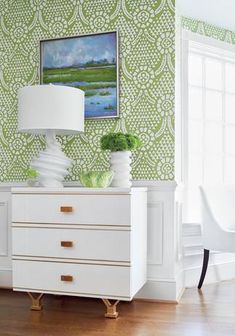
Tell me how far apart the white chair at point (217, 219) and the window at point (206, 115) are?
10.3 inches

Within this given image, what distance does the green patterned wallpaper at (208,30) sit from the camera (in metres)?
3.64

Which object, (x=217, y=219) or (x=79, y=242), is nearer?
(x=79, y=242)

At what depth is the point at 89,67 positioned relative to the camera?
10.1 feet

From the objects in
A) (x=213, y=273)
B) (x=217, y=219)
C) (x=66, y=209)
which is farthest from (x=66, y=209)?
(x=213, y=273)

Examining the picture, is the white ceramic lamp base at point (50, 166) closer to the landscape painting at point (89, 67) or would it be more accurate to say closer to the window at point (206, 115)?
the landscape painting at point (89, 67)

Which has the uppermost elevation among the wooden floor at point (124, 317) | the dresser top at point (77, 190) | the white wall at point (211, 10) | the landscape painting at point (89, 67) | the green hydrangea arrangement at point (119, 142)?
the white wall at point (211, 10)

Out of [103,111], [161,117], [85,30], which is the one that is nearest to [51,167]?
[103,111]

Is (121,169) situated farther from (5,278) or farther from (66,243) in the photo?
(5,278)

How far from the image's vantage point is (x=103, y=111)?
305 centimetres

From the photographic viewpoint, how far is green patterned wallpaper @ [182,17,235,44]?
364cm

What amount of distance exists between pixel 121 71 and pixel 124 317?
1.76m

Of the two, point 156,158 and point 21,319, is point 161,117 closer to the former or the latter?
point 156,158

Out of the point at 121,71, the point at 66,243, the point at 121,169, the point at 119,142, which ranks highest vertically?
the point at 121,71

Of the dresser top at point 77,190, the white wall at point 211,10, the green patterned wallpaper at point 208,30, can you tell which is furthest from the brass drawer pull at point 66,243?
the green patterned wallpaper at point 208,30
